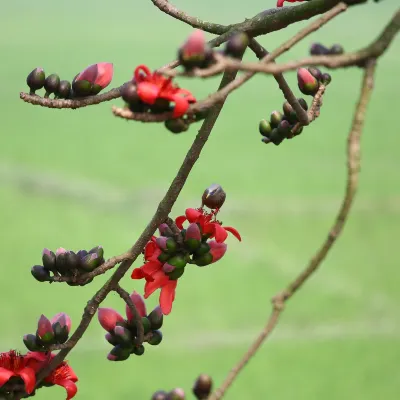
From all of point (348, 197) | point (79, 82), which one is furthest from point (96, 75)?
point (348, 197)

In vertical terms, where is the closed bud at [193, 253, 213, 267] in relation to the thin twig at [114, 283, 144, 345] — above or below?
above

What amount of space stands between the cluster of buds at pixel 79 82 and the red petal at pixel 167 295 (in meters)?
0.11

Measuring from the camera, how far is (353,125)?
31 centimetres

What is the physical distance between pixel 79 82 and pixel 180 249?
104 mm

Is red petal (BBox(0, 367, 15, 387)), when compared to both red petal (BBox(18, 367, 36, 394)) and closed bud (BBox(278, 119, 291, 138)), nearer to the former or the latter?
red petal (BBox(18, 367, 36, 394))

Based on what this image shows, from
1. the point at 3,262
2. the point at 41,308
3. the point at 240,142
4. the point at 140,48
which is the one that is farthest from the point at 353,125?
the point at 140,48

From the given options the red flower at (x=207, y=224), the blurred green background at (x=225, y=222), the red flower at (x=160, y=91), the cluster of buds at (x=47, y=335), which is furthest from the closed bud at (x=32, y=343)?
the blurred green background at (x=225, y=222)

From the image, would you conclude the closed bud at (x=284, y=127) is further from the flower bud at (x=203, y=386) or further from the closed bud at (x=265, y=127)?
the flower bud at (x=203, y=386)

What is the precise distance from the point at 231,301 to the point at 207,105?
2769mm

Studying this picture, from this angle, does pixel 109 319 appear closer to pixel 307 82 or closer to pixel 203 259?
pixel 203 259

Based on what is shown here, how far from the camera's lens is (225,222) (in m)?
3.19

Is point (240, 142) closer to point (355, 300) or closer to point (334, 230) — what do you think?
point (355, 300)

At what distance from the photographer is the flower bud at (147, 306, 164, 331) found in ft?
1.80

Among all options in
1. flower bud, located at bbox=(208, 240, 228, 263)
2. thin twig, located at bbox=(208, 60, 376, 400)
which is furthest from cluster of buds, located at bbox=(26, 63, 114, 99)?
thin twig, located at bbox=(208, 60, 376, 400)
